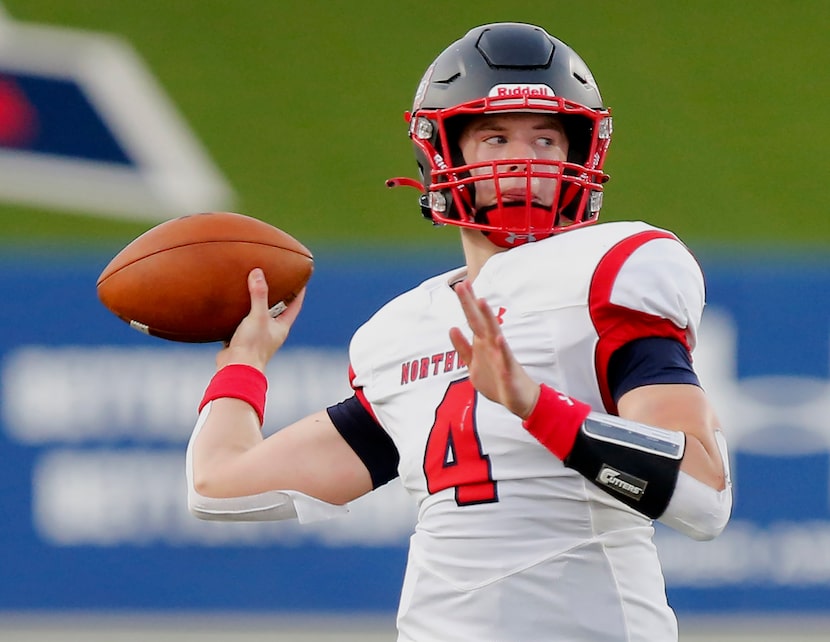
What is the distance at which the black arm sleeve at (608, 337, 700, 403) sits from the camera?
2.03 m

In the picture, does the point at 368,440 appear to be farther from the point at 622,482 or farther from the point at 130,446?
the point at 130,446

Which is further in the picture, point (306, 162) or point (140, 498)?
point (306, 162)

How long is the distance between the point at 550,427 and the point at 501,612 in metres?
0.33

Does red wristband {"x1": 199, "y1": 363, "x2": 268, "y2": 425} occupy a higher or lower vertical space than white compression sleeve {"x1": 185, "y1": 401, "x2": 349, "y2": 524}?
higher

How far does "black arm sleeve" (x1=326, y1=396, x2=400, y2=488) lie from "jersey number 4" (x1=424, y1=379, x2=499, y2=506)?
9.8 inches

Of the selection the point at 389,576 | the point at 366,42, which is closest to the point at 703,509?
the point at 389,576

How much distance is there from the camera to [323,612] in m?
5.58

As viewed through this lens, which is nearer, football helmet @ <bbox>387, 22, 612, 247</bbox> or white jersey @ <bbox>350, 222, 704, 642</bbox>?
white jersey @ <bbox>350, 222, 704, 642</bbox>

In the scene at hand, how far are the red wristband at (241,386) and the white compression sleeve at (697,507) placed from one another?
831 mm

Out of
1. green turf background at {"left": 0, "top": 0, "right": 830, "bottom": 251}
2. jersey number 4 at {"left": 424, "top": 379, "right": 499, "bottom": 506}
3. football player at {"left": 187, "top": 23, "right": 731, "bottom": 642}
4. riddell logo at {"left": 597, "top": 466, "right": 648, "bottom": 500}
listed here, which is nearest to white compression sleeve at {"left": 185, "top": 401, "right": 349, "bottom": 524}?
football player at {"left": 187, "top": 23, "right": 731, "bottom": 642}

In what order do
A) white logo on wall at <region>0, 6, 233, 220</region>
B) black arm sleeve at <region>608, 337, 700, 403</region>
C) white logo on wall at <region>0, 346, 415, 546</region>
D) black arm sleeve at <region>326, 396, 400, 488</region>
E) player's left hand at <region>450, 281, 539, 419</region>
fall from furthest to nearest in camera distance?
white logo on wall at <region>0, 6, 233, 220</region>
white logo on wall at <region>0, 346, 415, 546</region>
black arm sleeve at <region>326, 396, 400, 488</region>
black arm sleeve at <region>608, 337, 700, 403</region>
player's left hand at <region>450, 281, 539, 419</region>

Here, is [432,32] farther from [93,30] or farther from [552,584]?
[552,584]

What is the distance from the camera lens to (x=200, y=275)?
255cm

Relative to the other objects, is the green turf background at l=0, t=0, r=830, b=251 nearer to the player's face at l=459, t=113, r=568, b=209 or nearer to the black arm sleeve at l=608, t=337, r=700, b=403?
the player's face at l=459, t=113, r=568, b=209
